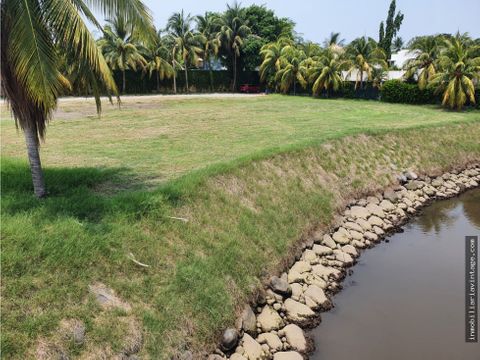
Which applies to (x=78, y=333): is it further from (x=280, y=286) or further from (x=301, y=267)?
(x=301, y=267)

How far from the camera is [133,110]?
26656 millimetres

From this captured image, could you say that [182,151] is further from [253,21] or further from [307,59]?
[253,21]

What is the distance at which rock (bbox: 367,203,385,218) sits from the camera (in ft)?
45.4

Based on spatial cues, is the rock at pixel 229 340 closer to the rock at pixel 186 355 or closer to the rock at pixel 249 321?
the rock at pixel 249 321

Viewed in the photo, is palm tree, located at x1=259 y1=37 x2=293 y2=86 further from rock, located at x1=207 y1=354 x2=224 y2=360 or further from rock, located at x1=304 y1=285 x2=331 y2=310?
rock, located at x1=207 y1=354 x2=224 y2=360

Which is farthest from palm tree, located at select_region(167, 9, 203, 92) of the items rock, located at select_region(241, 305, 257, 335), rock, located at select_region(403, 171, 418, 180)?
rock, located at select_region(241, 305, 257, 335)

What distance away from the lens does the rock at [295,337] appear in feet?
24.6

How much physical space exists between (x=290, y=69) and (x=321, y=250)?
3187 centimetres

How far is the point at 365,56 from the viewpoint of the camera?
1412 inches

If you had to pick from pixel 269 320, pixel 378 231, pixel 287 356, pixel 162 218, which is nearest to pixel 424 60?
pixel 378 231

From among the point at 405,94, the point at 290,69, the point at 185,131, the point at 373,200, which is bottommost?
the point at 373,200

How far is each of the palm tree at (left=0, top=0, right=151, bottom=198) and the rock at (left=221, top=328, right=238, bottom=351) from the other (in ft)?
16.5

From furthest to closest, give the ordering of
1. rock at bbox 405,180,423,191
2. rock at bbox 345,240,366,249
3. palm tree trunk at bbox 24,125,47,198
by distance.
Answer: rock at bbox 405,180,423,191 → rock at bbox 345,240,366,249 → palm tree trunk at bbox 24,125,47,198

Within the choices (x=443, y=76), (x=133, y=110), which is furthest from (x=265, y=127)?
(x=443, y=76)
